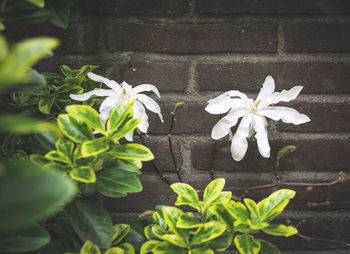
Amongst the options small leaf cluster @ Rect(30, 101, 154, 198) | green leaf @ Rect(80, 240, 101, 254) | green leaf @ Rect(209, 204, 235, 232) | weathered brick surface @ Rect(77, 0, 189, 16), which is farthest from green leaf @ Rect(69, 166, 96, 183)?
weathered brick surface @ Rect(77, 0, 189, 16)

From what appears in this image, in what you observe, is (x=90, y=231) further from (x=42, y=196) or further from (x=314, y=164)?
(x=314, y=164)

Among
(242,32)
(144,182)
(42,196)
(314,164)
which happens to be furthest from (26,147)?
(314,164)

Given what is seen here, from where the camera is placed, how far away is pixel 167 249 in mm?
523

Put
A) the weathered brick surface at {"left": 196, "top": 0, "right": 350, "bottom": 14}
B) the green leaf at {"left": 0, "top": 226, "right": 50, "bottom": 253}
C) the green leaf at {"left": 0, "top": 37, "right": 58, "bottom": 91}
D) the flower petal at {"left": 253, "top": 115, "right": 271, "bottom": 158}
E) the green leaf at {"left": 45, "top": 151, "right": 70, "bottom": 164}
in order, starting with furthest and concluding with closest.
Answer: the weathered brick surface at {"left": 196, "top": 0, "right": 350, "bottom": 14} < the flower petal at {"left": 253, "top": 115, "right": 271, "bottom": 158} < the green leaf at {"left": 45, "top": 151, "right": 70, "bottom": 164} < the green leaf at {"left": 0, "top": 226, "right": 50, "bottom": 253} < the green leaf at {"left": 0, "top": 37, "right": 58, "bottom": 91}

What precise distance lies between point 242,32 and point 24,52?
2.04ft

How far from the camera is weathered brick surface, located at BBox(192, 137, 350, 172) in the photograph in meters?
0.80

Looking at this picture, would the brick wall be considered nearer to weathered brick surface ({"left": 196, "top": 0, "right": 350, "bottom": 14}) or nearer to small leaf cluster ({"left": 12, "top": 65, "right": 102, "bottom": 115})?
weathered brick surface ({"left": 196, "top": 0, "right": 350, "bottom": 14})

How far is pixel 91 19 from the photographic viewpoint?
2.53ft

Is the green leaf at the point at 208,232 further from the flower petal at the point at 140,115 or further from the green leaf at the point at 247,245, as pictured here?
the flower petal at the point at 140,115

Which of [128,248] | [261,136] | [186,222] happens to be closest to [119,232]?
[128,248]

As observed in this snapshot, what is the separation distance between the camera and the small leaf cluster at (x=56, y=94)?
0.64 metres

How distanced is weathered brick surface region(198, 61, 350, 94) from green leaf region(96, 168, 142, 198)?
37cm

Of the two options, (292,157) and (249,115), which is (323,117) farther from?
(249,115)

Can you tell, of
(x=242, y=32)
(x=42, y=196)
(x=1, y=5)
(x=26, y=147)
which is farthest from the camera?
(x=242, y=32)
